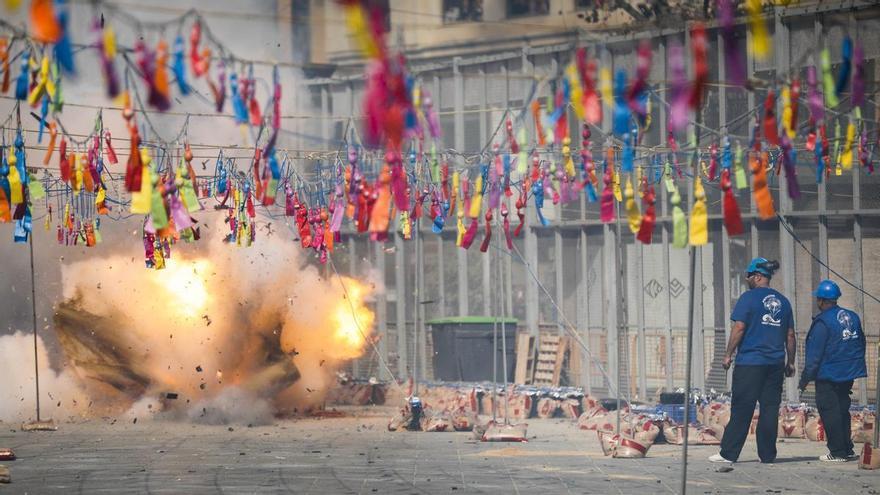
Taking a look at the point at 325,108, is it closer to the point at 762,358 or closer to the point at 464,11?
the point at 464,11

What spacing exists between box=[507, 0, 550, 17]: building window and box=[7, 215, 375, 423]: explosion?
1581cm

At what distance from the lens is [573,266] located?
2831cm

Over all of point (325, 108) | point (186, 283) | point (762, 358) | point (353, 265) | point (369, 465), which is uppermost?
point (325, 108)

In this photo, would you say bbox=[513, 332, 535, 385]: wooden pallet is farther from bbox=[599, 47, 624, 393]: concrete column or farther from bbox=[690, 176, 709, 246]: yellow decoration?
bbox=[690, 176, 709, 246]: yellow decoration

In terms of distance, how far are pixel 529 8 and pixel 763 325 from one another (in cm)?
2458

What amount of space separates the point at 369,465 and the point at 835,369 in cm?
542

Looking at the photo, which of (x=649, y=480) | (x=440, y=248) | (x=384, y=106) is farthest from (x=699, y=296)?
(x=384, y=106)

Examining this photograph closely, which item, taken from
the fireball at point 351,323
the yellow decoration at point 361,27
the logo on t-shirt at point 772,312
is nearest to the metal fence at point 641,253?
the fireball at point 351,323

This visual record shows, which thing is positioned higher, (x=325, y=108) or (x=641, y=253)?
(x=325, y=108)

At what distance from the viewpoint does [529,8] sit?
39.2 meters

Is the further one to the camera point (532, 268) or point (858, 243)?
point (532, 268)

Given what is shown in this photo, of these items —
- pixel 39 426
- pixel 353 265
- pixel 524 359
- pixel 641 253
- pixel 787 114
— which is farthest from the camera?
pixel 353 265

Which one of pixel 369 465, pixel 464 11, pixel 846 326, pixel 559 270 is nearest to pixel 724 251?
pixel 559 270

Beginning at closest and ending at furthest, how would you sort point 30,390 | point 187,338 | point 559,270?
1. point 187,338
2. point 30,390
3. point 559,270
